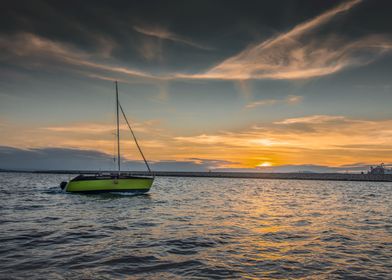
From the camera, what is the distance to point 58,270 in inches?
368

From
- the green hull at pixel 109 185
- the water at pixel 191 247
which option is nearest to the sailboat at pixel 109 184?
the green hull at pixel 109 185

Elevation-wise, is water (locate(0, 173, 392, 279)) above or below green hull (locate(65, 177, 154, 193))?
below

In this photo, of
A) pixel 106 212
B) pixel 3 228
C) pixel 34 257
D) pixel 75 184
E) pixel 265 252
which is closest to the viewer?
pixel 34 257

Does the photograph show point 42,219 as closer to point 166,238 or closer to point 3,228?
point 3,228

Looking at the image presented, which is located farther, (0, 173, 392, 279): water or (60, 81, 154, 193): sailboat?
(60, 81, 154, 193): sailboat

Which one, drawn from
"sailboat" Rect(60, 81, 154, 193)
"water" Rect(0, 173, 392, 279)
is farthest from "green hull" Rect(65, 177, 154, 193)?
"water" Rect(0, 173, 392, 279)

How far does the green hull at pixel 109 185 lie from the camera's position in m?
36.8

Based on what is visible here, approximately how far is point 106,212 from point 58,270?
14.6 metres

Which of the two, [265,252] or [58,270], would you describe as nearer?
[58,270]

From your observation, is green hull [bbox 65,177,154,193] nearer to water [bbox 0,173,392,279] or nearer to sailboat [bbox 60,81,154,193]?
sailboat [bbox 60,81,154,193]

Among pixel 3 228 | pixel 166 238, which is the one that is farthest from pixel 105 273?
pixel 3 228

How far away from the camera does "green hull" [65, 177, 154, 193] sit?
3681cm

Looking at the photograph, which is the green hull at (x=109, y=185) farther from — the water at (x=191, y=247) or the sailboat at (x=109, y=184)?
the water at (x=191, y=247)

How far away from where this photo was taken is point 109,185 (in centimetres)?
3688
